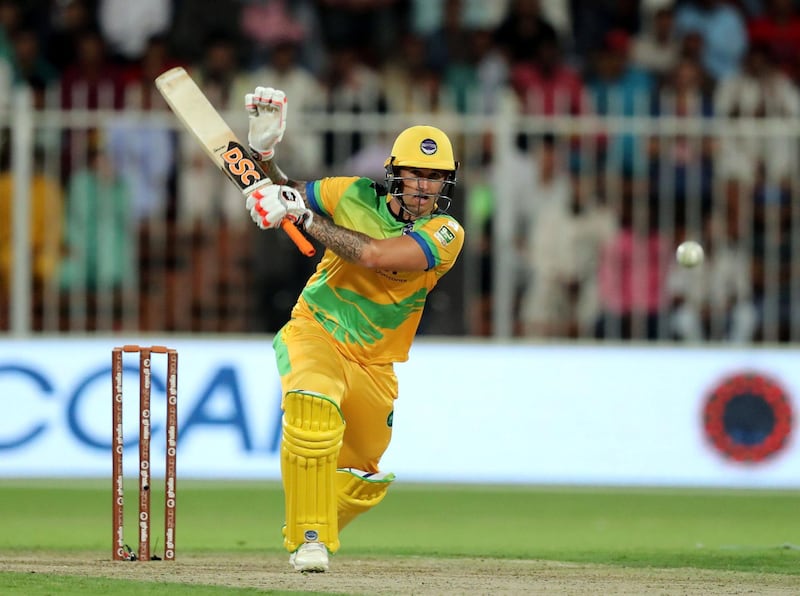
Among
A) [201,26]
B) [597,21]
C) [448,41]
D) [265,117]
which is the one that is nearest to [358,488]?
[265,117]

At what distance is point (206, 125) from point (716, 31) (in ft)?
23.8

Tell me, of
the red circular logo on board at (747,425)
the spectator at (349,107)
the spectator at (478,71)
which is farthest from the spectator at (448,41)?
the red circular logo on board at (747,425)

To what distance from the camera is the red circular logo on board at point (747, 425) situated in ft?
37.2

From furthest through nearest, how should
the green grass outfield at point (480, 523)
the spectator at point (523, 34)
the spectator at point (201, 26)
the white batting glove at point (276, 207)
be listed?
the spectator at point (523, 34) < the spectator at point (201, 26) < the green grass outfield at point (480, 523) < the white batting glove at point (276, 207)

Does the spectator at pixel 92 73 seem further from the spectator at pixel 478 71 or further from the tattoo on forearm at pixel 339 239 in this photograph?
the tattoo on forearm at pixel 339 239

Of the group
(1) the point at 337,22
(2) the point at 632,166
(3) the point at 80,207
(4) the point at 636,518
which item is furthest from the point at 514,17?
(4) the point at 636,518

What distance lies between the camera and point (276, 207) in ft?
23.0

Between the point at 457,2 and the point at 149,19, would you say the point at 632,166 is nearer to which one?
the point at 457,2

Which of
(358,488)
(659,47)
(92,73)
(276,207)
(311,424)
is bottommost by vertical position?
(358,488)

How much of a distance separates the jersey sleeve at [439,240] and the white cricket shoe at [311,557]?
50.8 inches

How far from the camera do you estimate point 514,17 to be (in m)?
13.7

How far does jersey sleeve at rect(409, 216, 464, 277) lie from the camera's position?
7.30 metres

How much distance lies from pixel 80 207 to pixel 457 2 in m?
3.95

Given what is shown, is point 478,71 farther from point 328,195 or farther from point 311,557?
point 311,557
